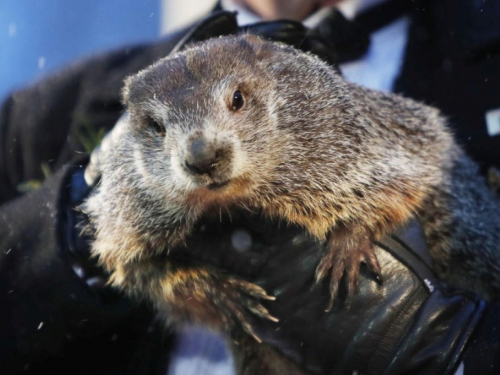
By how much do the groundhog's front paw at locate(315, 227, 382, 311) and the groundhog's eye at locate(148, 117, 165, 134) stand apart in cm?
57

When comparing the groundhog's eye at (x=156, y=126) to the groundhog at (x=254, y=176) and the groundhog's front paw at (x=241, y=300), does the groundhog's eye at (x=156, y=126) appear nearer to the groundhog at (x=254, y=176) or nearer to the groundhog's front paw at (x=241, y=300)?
the groundhog at (x=254, y=176)

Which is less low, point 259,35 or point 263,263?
point 259,35

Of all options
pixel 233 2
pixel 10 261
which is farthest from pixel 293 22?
pixel 10 261

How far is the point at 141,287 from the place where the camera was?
5.69ft

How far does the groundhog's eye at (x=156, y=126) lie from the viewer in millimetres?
1461

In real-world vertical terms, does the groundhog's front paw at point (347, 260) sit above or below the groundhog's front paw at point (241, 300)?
above

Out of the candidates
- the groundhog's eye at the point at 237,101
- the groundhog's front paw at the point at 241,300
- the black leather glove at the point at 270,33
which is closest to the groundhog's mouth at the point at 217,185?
the groundhog's eye at the point at 237,101

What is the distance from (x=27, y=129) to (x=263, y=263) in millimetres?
1608

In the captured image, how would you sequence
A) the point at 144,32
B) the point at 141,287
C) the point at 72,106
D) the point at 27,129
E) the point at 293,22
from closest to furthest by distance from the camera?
the point at 141,287 → the point at 293,22 → the point at 144,32 → the point at 72,106 → the point at 27,129

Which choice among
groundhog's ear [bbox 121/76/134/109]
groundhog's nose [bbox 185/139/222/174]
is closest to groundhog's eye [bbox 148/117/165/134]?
groundhog's ear [bbox 121/76/134/109]

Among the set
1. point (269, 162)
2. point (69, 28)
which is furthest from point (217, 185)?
point (69, 28)

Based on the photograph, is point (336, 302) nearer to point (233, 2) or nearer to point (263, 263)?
point (263, 263)

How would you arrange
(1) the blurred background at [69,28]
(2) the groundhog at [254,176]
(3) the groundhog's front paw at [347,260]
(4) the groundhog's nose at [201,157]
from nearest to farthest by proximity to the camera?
(4) the groundhog's nose at [201,157]
(2) the groundhog at [254,176]
(3) the groundhog's front paw at [347,260]
(1) the blurred background at [69,28]

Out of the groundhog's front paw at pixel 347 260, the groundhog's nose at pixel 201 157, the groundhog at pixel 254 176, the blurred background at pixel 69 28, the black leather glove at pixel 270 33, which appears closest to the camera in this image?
A: the groundhog's nose at pixel 201 157
